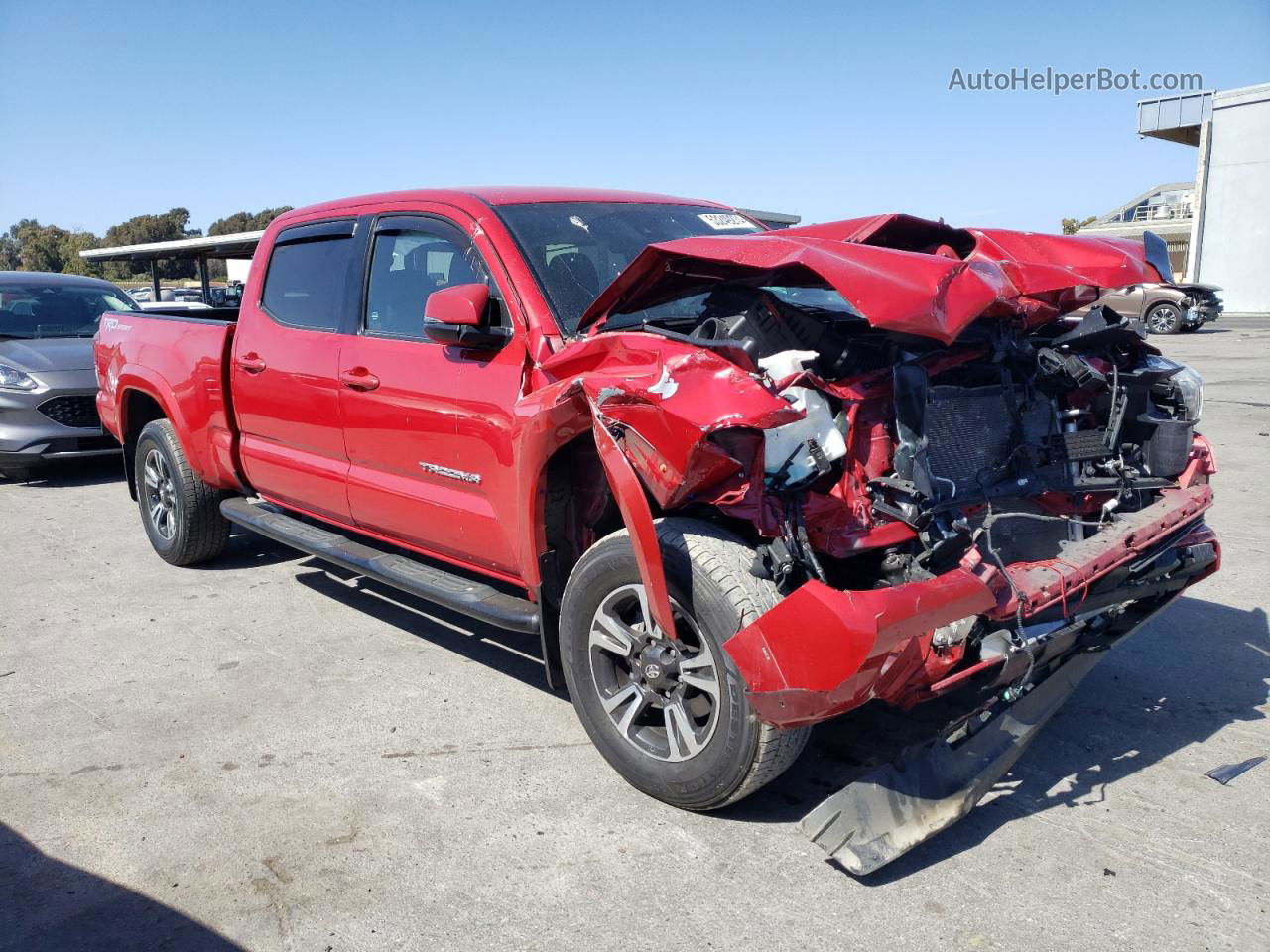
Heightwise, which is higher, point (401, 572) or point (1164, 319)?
point (401, 572)

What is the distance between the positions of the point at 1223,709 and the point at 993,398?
1655mm

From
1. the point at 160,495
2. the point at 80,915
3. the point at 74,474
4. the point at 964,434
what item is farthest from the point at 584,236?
the point at 74,474

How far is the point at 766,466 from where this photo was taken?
2.96 m

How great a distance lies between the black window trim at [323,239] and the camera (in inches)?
184

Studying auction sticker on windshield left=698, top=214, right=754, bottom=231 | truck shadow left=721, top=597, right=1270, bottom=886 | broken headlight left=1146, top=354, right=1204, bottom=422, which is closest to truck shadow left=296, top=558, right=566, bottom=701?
truck shadow left=721, top=597, right=1270, bottom=886

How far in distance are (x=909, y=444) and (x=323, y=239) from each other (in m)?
3.22

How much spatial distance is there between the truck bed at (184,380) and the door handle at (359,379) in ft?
4.22

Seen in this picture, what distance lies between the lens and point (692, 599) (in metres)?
3.00

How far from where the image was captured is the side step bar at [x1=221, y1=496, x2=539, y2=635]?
149 inches

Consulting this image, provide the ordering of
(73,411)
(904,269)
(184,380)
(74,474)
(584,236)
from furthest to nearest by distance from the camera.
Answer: (74,474) < (73,411) < (184,380) < (584,236) < (904,269)

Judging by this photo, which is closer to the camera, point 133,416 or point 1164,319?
point 133,416

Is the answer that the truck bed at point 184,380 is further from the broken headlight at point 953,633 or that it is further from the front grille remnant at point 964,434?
the broken headlight at point 953,633

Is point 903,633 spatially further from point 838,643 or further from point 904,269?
point 904,269

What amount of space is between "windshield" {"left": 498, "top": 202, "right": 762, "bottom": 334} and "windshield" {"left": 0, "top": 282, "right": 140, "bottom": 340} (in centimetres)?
726
